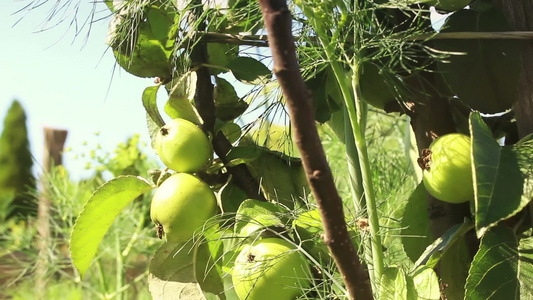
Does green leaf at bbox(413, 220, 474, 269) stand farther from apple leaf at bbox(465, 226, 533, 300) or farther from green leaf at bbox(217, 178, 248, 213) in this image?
green leaf at bbox(217, 178, 248, 213)

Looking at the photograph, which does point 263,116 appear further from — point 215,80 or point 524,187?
point 524,187

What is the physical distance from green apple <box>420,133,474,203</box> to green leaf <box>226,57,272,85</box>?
15 centimetres

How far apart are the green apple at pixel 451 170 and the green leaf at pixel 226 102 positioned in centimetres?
18

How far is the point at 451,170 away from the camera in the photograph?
396 millimetres

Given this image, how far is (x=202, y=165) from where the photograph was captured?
459 millimetres

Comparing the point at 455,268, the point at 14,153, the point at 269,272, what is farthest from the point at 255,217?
the point at 14,153

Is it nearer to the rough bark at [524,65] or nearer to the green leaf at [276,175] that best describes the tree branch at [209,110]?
the green leaf at [276,175]

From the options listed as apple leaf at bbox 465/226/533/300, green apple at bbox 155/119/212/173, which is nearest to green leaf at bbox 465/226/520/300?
apple leaf at bbox 465/226/533/300

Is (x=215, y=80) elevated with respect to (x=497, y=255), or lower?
elevated

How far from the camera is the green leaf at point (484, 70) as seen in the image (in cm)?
44

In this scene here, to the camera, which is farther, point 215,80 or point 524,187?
point 215,80

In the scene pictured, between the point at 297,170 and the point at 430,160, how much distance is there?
131 mm

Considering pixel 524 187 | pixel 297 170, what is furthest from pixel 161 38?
pixel 524 187

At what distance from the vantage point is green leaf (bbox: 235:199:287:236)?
42 cm
